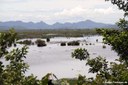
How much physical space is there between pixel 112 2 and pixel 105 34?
116 cm

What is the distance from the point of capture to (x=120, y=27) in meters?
12.5

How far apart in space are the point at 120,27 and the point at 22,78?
3.94 metres

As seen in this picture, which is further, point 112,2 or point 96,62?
point 96,62

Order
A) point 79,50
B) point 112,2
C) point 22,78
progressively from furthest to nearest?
point 79,50, point 112,2, point 22,78

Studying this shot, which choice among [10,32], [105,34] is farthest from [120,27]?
[10,32]

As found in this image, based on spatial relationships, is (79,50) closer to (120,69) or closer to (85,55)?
(85,55)

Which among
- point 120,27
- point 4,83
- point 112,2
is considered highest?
point 112,2

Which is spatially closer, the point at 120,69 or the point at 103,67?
the point at 120,69

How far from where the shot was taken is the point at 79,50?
44.2 feet

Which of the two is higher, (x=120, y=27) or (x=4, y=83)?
(x=120, y=27)

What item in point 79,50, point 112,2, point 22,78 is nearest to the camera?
point 22,78

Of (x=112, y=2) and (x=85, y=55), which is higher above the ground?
(x=112, y=2)

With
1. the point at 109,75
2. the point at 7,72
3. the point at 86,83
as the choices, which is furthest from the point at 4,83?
the point at 109,75

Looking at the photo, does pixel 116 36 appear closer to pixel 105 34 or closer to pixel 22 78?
pixel 105 34
